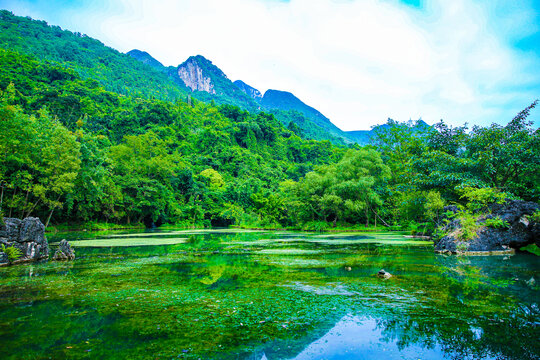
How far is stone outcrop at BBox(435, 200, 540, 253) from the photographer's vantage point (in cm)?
1430

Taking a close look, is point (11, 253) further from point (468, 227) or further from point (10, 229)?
point (468, 227)

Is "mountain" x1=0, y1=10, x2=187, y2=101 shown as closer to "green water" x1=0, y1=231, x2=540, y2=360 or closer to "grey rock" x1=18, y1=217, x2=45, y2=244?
"grey rock" x1=18, y1=217, x2=45, y2=244

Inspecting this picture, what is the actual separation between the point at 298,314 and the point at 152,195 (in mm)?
45365

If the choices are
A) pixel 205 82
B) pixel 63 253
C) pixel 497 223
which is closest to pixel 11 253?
pixel 63 253

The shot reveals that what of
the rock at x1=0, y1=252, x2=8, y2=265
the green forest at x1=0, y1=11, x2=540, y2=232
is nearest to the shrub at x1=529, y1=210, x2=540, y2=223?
the green forest at x1=0, y1=11, x2=540, y2=232

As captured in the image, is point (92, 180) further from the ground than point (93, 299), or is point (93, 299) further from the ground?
point (92, 180)

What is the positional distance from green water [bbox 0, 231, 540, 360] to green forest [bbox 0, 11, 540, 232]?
1133 cm

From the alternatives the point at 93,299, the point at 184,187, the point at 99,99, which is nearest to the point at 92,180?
the point at 184,187

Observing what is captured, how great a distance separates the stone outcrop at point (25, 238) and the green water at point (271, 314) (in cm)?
325

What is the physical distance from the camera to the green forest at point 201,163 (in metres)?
19.0

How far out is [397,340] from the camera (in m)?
4.45

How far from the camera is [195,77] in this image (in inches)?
7195

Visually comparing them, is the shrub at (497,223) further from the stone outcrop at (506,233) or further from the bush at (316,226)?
the bush at (316,226)

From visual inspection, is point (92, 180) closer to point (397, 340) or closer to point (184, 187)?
point (184, 187)
